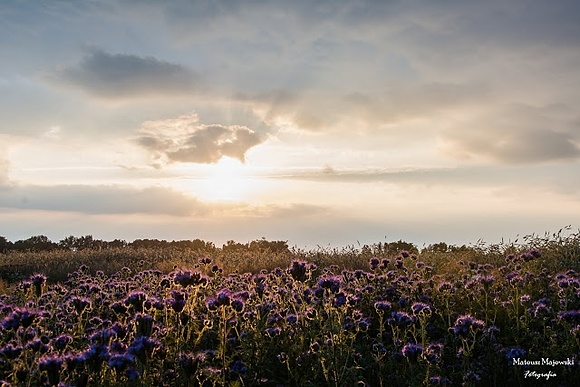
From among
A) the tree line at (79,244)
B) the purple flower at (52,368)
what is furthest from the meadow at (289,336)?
the tree line at (79,244)

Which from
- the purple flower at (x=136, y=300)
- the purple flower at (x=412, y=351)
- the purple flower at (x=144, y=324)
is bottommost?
the purple flower at (x=412, y=351)

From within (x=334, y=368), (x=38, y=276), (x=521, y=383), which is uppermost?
(x=38, y=276)

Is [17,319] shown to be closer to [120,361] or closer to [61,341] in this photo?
[61,341]

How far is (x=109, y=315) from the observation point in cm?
891

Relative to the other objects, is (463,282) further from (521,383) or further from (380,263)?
(521,383)

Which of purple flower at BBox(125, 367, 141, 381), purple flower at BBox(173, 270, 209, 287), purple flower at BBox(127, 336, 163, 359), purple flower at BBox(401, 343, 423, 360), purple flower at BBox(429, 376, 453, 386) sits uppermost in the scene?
purple flower at BBox(173, 270, 209, 287)

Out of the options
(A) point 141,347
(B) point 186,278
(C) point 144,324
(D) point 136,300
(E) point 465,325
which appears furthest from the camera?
(E) point 465,325

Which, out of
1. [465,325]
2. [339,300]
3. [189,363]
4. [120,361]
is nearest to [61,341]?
[120,361]

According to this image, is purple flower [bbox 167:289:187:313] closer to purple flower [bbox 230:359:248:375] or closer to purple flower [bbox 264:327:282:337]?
purple flower [bbox 230:359:248:375]

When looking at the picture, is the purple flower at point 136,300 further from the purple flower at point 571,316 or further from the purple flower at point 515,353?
the purple flower at point 571,316

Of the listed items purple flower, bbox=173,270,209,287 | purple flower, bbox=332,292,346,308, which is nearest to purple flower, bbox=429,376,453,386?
purple flower, bbox=332,292,346,308

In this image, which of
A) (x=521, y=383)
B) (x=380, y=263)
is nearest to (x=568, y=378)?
(x=521, y=383)

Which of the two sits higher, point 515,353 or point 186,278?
point 186,278

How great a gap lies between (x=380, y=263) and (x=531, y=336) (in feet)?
10.8
